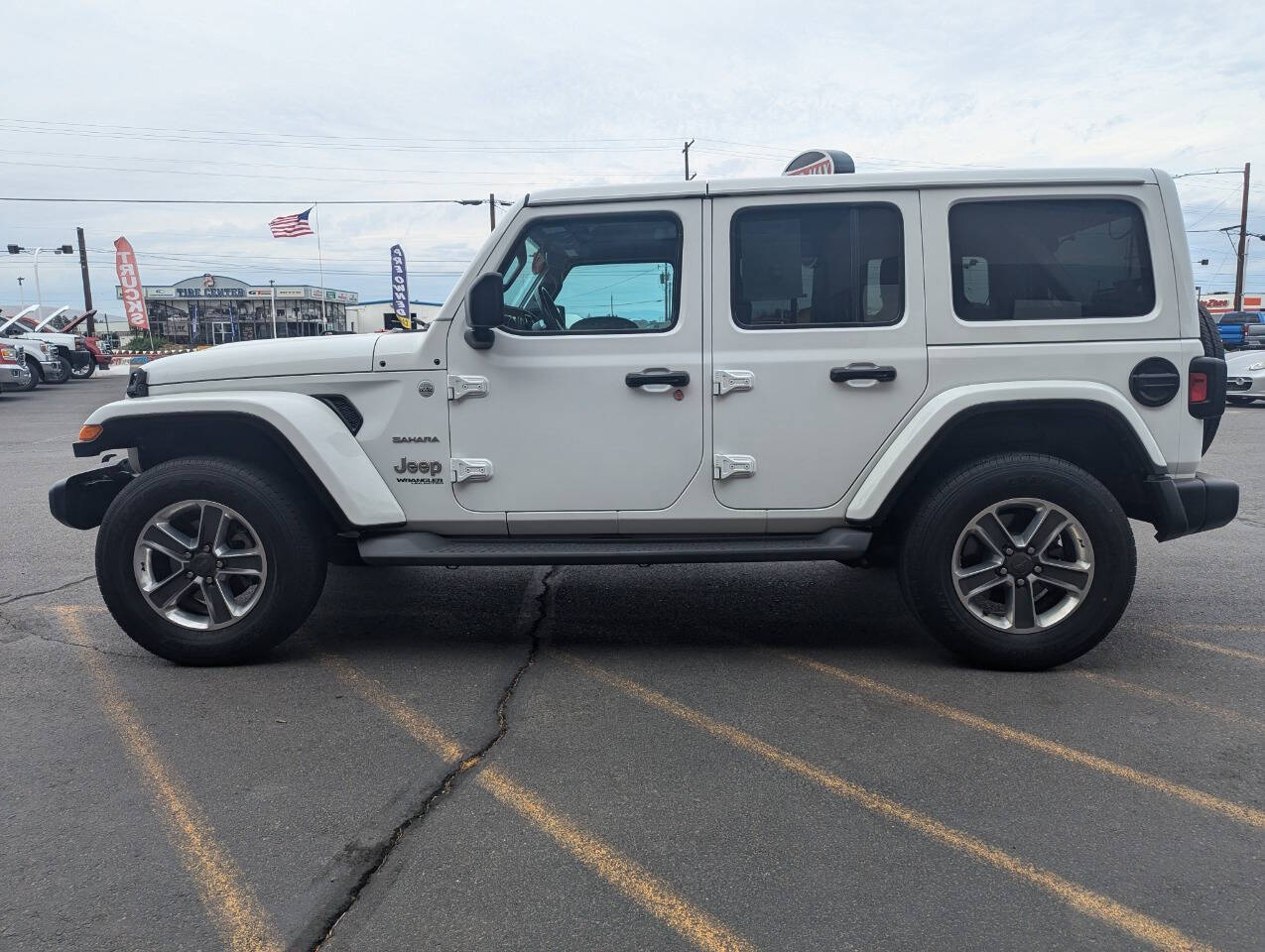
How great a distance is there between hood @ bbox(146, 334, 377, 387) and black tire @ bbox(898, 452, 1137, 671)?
96.3 inches

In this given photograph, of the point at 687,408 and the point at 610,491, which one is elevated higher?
the point at 687,408

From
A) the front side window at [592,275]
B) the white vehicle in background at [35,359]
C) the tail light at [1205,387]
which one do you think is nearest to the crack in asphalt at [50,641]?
the front side window at [592,275]

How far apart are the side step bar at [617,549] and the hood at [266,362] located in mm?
769

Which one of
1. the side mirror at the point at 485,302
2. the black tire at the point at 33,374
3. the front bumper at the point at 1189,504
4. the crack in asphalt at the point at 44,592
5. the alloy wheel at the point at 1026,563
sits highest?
the black tire at the point at 33,374

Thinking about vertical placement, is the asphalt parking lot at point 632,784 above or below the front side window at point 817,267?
below

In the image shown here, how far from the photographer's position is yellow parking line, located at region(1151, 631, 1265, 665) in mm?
4227

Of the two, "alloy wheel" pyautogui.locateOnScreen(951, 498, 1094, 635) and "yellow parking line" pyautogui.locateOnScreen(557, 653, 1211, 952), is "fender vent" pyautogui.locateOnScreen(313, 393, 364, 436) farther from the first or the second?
"alloy wheel" pyautogui.locateOnScreen(951, 498, 1094, 635)

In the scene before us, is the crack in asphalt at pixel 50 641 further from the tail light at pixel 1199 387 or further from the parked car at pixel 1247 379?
the parked car at pixel 1247 379

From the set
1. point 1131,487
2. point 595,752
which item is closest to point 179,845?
point 595,752

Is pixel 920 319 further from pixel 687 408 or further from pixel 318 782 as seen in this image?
pixel 318 782

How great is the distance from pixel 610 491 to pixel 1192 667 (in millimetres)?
2576

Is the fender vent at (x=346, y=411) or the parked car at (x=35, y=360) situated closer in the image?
the fender vent at (x=346, y=411)

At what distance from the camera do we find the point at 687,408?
160 inches

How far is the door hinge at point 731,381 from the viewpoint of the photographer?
4.04 meters
